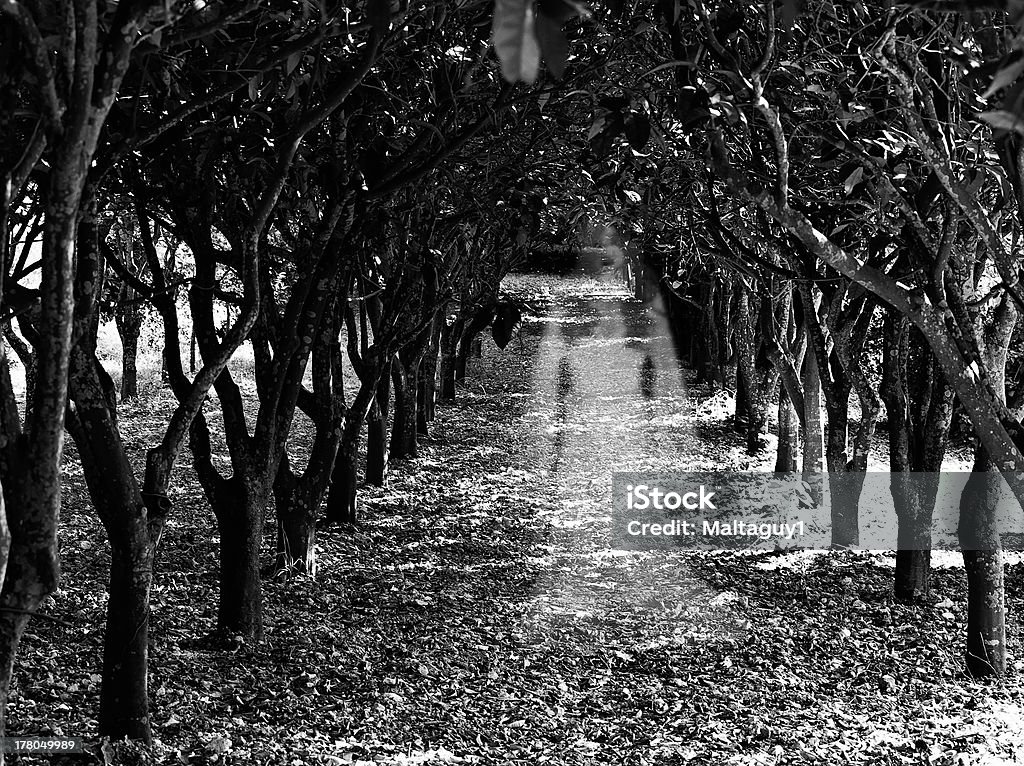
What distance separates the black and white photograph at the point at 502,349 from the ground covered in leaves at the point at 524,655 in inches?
1.3

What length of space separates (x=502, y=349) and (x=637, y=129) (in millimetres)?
3617

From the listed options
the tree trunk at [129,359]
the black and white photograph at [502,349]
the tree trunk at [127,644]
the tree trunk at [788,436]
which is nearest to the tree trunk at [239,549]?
the black and white photograph at [502,349]

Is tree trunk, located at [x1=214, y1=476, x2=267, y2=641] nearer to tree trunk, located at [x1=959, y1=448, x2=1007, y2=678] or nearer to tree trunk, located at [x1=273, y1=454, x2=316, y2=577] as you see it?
tree trunk, located at [x1=273, y1=454, x2=316, y2=577]

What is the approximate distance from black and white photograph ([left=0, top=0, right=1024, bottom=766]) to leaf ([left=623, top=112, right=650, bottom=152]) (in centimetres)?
1

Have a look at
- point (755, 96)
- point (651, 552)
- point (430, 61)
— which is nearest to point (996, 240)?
point (755, 96)

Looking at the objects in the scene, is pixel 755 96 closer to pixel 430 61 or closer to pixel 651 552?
pixel 430 61


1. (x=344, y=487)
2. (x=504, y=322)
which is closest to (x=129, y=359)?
(x=344, y=487)

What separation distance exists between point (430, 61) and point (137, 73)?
243 cm

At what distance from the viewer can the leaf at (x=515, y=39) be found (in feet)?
4.56

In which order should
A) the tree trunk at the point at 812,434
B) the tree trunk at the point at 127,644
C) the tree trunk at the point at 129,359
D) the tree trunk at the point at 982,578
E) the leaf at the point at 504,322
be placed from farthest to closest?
1. the tree trunk at the point at 129,359
2. the tree trunk at the point at 812,434
3. the leaf at the point at 504,322
4. the tree trunk at the point at 982,578
5. the tree trunk at the point at 127,644

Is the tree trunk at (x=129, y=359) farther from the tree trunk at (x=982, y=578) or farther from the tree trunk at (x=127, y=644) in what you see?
the tree trunk at (x=982, y=578)

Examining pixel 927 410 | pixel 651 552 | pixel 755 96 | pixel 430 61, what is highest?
pixel 430 61

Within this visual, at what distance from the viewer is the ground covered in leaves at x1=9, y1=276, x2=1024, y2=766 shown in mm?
5074

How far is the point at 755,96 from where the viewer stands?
173 inches
